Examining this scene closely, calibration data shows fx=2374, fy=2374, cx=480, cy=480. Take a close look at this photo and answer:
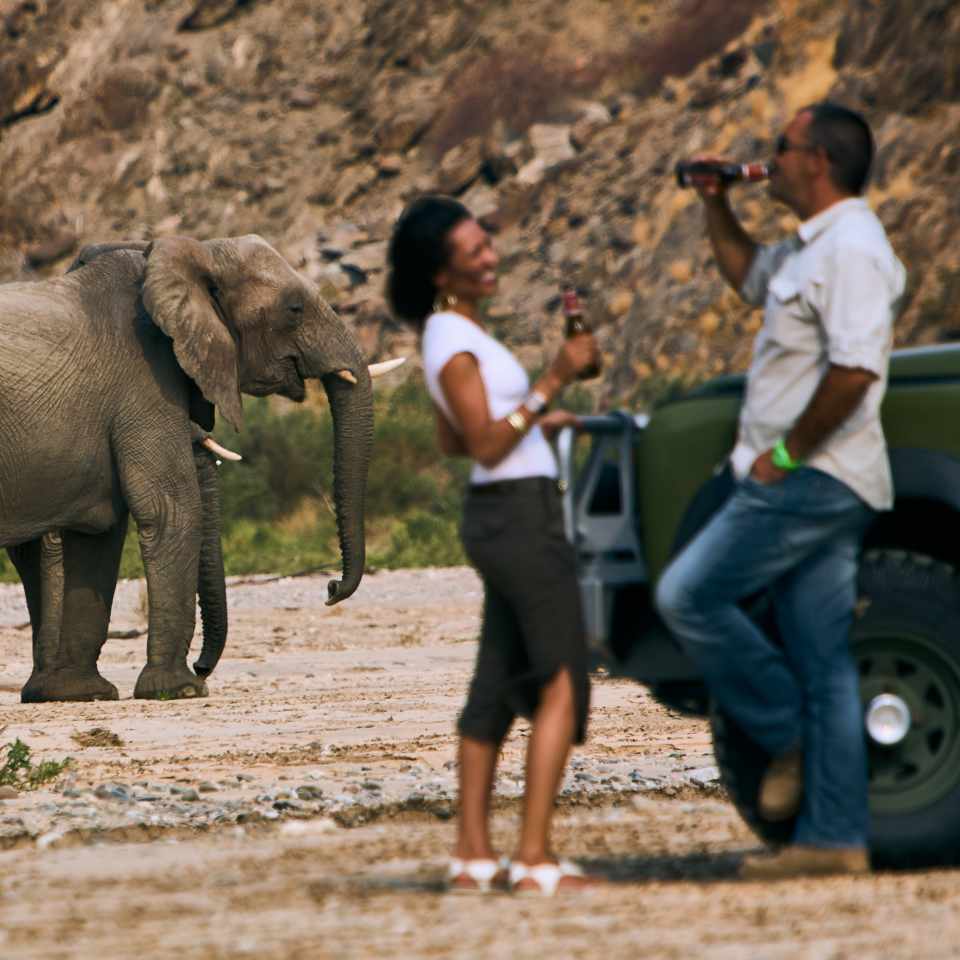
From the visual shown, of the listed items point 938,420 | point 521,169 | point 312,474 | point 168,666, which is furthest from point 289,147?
point 938,420

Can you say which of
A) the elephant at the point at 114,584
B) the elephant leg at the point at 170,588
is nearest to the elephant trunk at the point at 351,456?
the elephant at the point at 114,584

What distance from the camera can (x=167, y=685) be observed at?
1374 cm

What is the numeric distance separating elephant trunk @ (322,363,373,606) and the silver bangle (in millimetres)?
8797

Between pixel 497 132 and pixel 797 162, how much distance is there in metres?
42.4

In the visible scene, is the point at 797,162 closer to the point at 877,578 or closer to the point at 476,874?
the point at 877,578

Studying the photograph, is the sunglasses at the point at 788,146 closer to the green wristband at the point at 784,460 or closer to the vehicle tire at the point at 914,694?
the green wristband at the point at 784,460

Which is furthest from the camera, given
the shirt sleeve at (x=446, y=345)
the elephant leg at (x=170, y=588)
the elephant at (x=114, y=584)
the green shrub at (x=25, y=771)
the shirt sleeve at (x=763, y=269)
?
the elephant at (x=114, y=584)

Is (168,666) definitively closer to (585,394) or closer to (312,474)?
(312,474)

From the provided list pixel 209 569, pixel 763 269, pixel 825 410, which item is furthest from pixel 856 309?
pixel 209 569

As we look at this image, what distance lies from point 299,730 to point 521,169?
120ft

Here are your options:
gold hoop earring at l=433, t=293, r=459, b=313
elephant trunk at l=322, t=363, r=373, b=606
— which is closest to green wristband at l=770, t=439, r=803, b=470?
gold hoop earring at l=433, t=293, r=459, b=313

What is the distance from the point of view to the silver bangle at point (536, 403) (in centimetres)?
619

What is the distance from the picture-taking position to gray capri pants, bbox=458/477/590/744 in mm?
6227

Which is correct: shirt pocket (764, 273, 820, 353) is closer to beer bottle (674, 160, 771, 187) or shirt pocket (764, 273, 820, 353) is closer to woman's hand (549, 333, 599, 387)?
beer bottle (674, 160, 771, 187)
